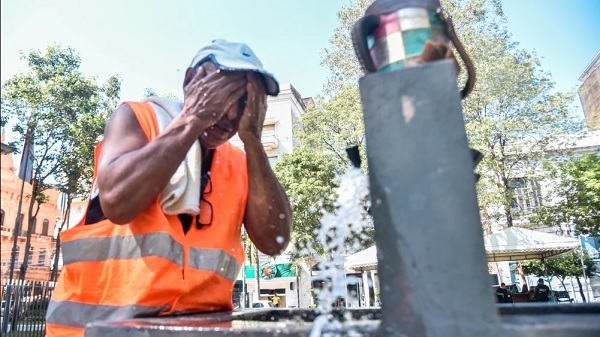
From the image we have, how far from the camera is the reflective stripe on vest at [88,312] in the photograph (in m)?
1.21

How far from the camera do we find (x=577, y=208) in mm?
15469

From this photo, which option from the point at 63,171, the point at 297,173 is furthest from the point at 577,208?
the point at 63,171

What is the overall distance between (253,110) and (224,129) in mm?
139

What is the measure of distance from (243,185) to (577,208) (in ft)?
55.3

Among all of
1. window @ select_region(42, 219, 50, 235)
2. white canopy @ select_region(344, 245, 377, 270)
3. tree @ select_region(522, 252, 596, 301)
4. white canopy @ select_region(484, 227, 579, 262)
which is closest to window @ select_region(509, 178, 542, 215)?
white canopy @ select_region(484, 227, 579, 262)

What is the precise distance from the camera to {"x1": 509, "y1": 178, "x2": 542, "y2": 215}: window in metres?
15.9

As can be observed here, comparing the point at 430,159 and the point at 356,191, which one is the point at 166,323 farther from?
the point at 430,159

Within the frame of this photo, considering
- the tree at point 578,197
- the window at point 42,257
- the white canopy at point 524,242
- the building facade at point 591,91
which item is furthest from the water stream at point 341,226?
the window at point 42,257

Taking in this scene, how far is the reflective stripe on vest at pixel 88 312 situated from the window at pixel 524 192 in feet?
52.8

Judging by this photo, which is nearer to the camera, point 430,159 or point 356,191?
point 430,159

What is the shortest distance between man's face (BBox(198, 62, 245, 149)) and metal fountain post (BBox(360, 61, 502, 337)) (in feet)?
2.29

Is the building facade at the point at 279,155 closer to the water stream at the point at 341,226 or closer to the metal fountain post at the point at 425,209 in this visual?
the water stream at the point at 341,226

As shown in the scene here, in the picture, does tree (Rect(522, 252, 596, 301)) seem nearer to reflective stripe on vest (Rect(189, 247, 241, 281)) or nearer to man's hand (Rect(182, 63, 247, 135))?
reflective stripe on vest (Rect(189, 247, 241, 281))

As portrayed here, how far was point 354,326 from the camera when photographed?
2.55 ft
